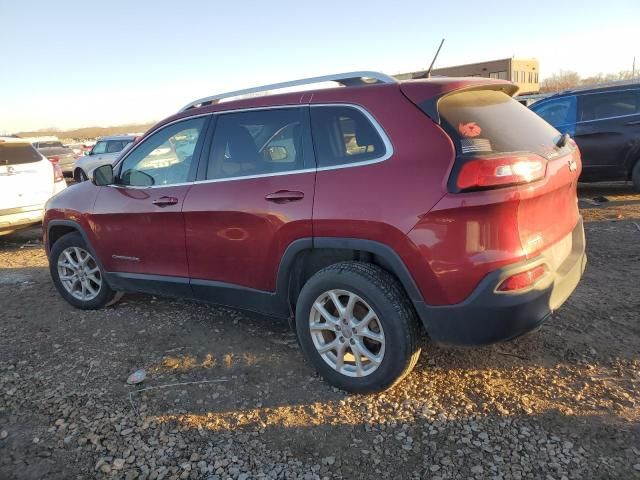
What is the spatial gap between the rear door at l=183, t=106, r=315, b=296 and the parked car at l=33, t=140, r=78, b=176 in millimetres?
15650

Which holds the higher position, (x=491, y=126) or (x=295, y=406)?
(x=491, y=126)

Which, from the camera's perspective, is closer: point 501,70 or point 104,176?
point 104,176

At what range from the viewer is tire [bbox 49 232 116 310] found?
450 cm

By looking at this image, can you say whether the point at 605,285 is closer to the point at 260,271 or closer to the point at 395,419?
the point at 395,419

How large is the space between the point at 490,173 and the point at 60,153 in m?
18.6

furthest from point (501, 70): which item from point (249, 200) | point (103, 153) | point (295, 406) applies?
point (295, 406)

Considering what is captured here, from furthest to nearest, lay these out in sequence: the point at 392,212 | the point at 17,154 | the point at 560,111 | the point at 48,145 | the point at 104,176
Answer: the point at 48,145
the point at 560,111
the point at 17,154
the point at 104,176
the point at 392,212

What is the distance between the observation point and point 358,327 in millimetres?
2854

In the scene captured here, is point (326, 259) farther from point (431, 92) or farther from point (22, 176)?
point (22, 176)

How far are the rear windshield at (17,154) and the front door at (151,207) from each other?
385 centimetres

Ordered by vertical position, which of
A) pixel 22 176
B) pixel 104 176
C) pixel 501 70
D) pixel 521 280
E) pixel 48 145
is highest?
pixel 501 70

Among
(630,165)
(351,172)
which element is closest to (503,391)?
(351,172)

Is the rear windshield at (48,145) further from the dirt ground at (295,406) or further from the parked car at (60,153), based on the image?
the dirt ground at (295,406)

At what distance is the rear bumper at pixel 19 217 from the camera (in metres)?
6.83
